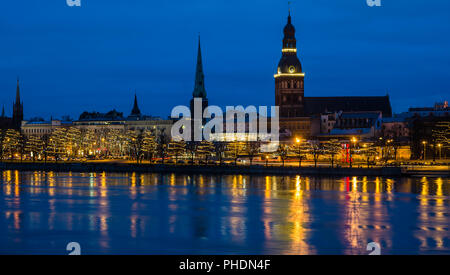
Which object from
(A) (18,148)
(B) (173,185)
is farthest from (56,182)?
(A) (18,148)

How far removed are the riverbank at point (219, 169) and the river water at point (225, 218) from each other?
9.73 meters

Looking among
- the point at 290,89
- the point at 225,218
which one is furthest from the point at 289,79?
the point at 225,218

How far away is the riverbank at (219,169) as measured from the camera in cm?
6450

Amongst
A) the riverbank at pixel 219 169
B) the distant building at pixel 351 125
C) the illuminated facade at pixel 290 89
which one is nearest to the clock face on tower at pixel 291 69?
the illuminated facade at pixel 290 89

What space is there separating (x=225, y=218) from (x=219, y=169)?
39353 mm

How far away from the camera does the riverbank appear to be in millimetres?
64500

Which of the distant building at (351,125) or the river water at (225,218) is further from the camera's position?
the distant building at (351,125)

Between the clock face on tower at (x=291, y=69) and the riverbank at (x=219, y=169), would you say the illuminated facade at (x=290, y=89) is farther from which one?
the riverbank at (x=219, y=169)

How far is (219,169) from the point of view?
241 ft

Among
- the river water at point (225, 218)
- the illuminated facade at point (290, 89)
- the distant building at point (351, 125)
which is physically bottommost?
the river water at point (225, 218)

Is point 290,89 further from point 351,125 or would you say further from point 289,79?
point 351,125

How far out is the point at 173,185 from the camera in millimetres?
54875
